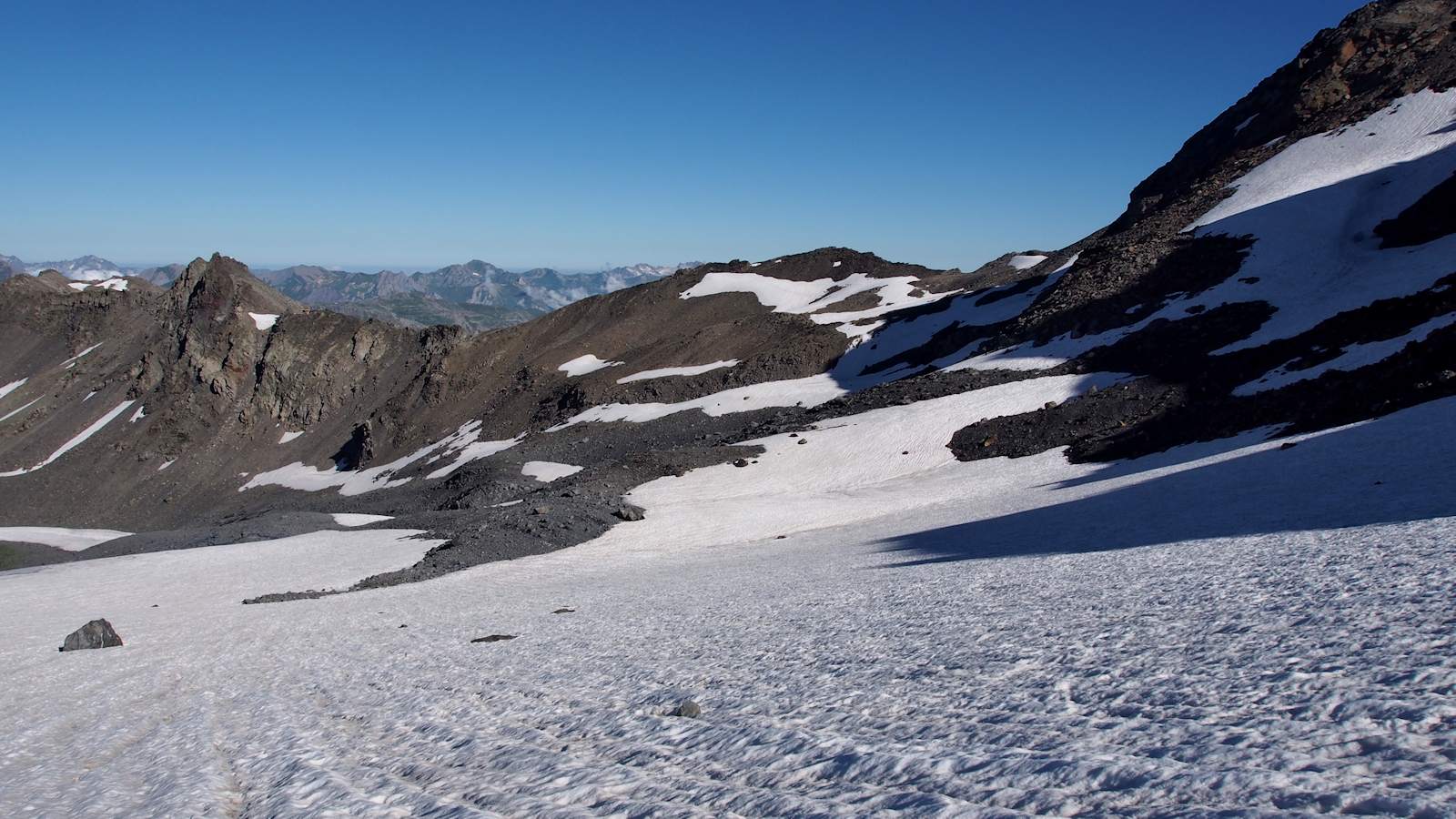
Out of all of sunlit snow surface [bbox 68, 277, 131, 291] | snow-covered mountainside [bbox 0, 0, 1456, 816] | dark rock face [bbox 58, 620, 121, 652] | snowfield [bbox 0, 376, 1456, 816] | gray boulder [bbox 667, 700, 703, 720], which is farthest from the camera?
sunlit snow surface [bbox 68, 277, 131, 291]

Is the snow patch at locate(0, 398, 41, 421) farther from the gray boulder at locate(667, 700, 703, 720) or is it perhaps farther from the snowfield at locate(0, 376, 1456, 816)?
the gray boulder at locate(667, 700, 703, 720)

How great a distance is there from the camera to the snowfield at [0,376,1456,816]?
5121 millimetres

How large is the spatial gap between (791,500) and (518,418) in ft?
137

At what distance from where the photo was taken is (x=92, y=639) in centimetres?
1653

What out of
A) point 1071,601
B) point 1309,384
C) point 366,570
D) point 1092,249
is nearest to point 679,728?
Answer: point 1071,601

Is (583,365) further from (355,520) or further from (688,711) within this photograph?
(688,711)

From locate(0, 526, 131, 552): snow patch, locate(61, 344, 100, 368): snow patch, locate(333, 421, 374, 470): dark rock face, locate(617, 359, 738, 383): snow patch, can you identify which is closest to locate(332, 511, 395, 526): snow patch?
locate(0, 526, 131, 552): snow patch

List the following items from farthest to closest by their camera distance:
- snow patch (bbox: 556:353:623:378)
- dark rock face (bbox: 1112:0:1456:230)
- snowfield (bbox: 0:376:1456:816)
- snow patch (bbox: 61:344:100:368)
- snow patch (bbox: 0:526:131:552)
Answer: snow patch (bbox: 61:344:100:368)
snow patch (bbox: 556:353:623:378)
dark rock face (bbox: 1112:0:1456:230)
snow patch (bbox: 0:526:131:552)
snowfield (bbox: 0:376:1456:816)

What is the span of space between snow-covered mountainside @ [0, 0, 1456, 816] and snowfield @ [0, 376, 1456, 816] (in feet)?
0.18

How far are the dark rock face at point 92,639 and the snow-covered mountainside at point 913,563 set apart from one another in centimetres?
37

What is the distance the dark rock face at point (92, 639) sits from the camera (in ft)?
53.7

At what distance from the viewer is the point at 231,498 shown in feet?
245

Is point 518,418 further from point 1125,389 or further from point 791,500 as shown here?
point 1125,389

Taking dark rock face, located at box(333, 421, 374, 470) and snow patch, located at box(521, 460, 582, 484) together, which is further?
dark rock face, located at box(333, 421, 374, 470)
